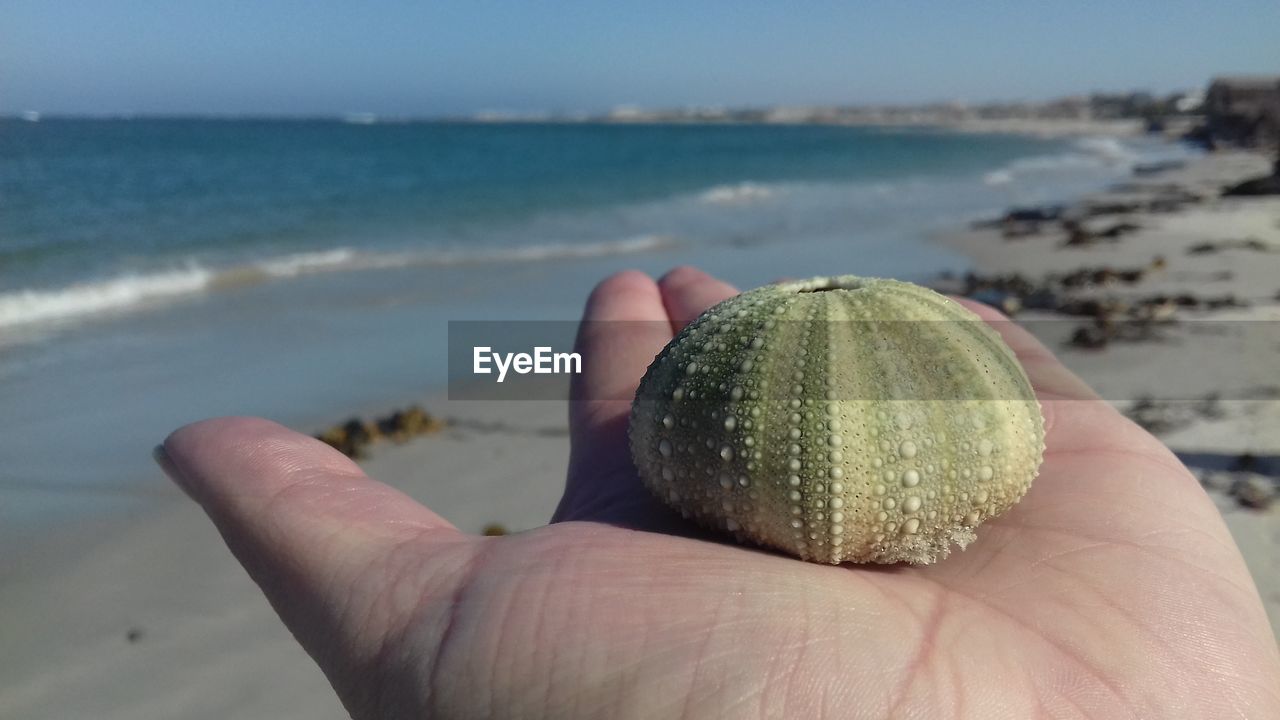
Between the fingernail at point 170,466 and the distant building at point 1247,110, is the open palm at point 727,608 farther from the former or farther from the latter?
the distant building at point 1247,110

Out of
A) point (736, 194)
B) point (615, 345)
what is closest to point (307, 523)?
point (615, 345)

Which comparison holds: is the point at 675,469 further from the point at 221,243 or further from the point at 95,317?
the point at 221,243

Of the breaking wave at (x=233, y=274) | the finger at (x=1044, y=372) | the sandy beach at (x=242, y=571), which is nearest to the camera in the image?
the finger at (x=1044, y=372)

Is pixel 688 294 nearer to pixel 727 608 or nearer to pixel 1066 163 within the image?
pixel 727 608

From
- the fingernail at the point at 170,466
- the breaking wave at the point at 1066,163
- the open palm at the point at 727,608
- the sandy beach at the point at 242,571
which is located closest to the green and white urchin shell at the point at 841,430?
the open palm at the point at 727,608

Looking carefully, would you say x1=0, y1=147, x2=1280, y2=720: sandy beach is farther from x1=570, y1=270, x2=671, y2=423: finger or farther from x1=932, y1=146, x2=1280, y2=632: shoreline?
x1=570, y1=270, x2=671, y2=423: finger

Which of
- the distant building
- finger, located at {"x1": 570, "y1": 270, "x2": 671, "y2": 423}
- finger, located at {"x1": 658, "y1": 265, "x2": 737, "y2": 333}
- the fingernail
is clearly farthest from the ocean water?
the distant building

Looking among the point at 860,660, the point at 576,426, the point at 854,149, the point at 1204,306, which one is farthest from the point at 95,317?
the point at 854,149
